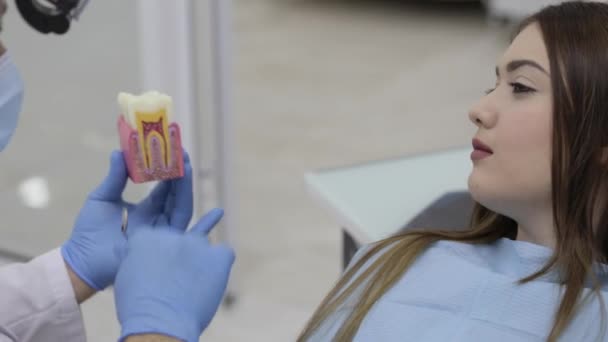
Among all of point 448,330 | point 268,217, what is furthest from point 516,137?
point 268,217

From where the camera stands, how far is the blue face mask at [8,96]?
1243 millimetres

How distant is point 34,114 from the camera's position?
2174 mm

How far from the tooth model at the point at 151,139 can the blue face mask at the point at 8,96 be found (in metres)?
0.21

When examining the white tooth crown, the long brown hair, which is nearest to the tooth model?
the white tooth crown

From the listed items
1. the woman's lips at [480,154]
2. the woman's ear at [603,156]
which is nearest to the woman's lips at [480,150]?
the woman's lips at [480,154]

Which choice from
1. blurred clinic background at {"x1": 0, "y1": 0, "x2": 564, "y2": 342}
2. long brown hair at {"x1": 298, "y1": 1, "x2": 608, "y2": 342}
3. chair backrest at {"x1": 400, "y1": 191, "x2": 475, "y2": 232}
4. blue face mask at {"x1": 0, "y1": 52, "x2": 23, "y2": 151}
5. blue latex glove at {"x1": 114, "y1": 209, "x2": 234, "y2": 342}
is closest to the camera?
blue latex glove at {"x1": 114, "y1": 209, "x2": 234, "y2": 342}

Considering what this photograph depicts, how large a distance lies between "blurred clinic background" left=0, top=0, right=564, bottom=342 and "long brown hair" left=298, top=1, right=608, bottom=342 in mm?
359

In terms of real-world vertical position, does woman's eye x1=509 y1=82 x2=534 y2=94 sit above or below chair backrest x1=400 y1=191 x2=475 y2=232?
above

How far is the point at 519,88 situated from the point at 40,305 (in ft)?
2.23

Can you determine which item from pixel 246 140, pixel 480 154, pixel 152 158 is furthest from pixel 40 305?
pixel 246 140

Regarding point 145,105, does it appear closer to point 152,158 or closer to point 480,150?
point 152,158

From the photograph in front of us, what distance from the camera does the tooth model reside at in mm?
1111

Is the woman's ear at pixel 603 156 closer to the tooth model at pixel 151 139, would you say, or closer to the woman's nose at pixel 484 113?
the woman's nose at pixel 484 113

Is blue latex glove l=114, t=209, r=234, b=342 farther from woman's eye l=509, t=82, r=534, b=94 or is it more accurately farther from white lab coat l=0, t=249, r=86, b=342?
woman's eye l=509, t=82, r=534, b=94
